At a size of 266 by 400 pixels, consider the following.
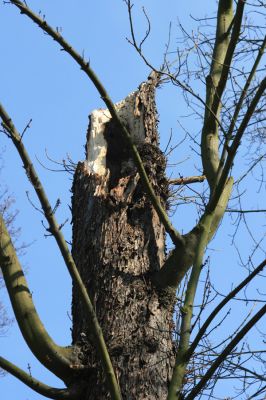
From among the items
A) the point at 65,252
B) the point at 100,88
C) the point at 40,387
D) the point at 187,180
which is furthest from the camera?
the point at 187,180

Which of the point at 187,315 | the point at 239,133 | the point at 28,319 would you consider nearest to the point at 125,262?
the point at 187,315

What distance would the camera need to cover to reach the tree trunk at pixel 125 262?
2.92m

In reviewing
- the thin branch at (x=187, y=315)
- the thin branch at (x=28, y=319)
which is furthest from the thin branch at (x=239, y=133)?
the thin branch at (x=28, y=319)

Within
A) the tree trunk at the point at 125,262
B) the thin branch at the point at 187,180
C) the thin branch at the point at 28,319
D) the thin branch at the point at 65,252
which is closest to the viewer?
the thin branch at the point at 65,252

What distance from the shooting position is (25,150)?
266 centimetres

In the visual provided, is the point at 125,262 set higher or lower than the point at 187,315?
higher

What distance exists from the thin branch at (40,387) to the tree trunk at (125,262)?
0.06 m

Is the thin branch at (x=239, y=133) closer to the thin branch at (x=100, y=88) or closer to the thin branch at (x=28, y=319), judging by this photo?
the thin branch at (x=100, y=88)

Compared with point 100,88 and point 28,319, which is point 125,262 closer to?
point 28,319

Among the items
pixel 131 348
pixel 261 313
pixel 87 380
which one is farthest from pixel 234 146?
pixel 87 380

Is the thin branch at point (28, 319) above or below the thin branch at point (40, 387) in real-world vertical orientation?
above

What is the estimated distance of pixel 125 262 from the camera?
3.24m

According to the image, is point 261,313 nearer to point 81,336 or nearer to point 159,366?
point 159,366

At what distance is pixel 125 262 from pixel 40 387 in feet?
2.41
